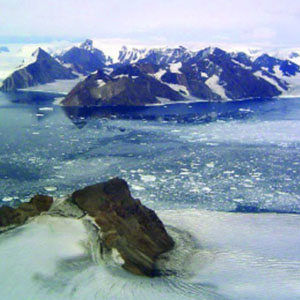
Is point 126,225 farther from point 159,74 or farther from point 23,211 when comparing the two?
point 159,74

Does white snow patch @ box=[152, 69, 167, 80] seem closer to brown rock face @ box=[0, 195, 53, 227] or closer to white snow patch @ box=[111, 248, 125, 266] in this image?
brown rock face @ box=[0, 195, 53, 227]

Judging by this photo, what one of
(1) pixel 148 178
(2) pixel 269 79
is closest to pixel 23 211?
(1) pixel 148 178

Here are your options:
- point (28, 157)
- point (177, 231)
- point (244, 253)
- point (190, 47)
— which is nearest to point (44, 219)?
point (177, 231)

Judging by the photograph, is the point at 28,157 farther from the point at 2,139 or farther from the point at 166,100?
the point at 166,100

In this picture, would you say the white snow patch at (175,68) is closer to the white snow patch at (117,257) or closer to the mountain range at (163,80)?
the mountain range at (163,80)

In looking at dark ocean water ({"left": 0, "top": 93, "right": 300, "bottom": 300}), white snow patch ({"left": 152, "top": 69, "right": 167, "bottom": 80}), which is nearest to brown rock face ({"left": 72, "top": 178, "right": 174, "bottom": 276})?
dark ocean water ({"left": 0, "top": 93, "right": 300, "bottom": 300})

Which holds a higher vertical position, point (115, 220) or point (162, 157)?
point (115, 220)
